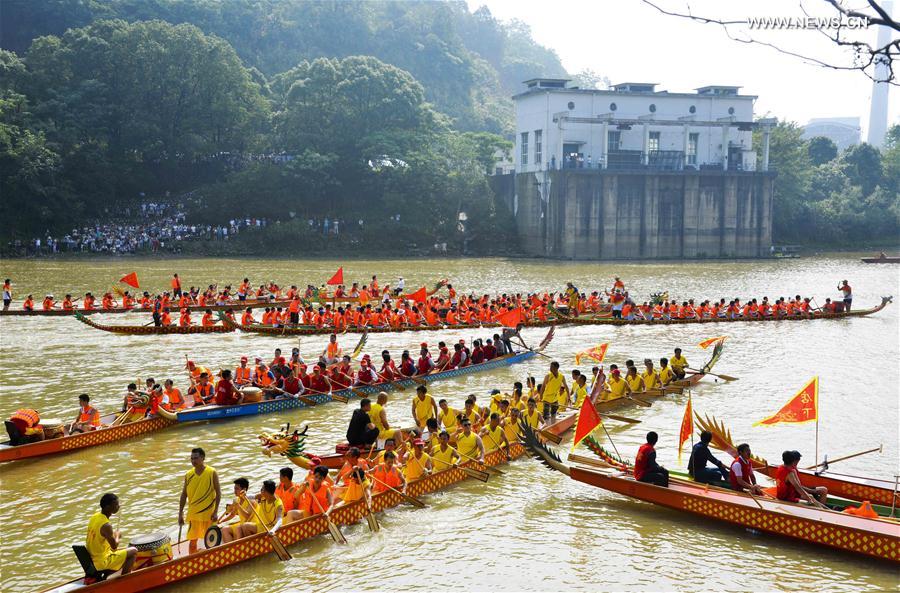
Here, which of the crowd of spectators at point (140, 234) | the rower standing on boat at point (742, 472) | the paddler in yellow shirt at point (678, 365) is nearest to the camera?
the rower standing on boat at point (742, 472)

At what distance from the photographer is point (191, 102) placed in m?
58.6

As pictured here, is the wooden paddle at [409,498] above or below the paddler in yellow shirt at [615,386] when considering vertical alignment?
below

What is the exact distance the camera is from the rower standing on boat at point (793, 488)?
33.1ft

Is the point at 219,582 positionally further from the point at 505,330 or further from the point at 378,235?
the point at 378,235

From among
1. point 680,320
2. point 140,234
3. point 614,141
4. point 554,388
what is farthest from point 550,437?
point 614,141

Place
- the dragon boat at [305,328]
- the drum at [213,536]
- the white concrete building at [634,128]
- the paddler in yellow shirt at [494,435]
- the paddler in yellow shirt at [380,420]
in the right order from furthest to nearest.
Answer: the white concrete building at [634,128], the dragon boat at [305,328], the paddler in yellow shirt at [494,435], the paddler in yellow shirt at [380,420], the drum at [213,536]

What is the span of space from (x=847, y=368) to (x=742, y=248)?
40256mm

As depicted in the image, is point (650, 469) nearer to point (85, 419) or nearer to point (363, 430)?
point (363, 430)

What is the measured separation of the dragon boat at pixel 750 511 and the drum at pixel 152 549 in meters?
5.11

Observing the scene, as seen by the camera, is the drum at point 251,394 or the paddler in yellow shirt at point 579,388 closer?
the paddler in yellow shirt at point 579,388

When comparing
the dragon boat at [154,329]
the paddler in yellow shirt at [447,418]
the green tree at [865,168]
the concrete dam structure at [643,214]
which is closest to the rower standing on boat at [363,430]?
the paddler in yellow shirt at [447,418]

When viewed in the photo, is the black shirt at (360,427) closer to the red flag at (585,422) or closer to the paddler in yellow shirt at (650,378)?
the red flag at (585,422)

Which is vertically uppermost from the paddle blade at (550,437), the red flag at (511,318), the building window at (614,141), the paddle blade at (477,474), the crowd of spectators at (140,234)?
the building window at (614,141)

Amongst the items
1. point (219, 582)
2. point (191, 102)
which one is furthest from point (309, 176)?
point (219, 582)
